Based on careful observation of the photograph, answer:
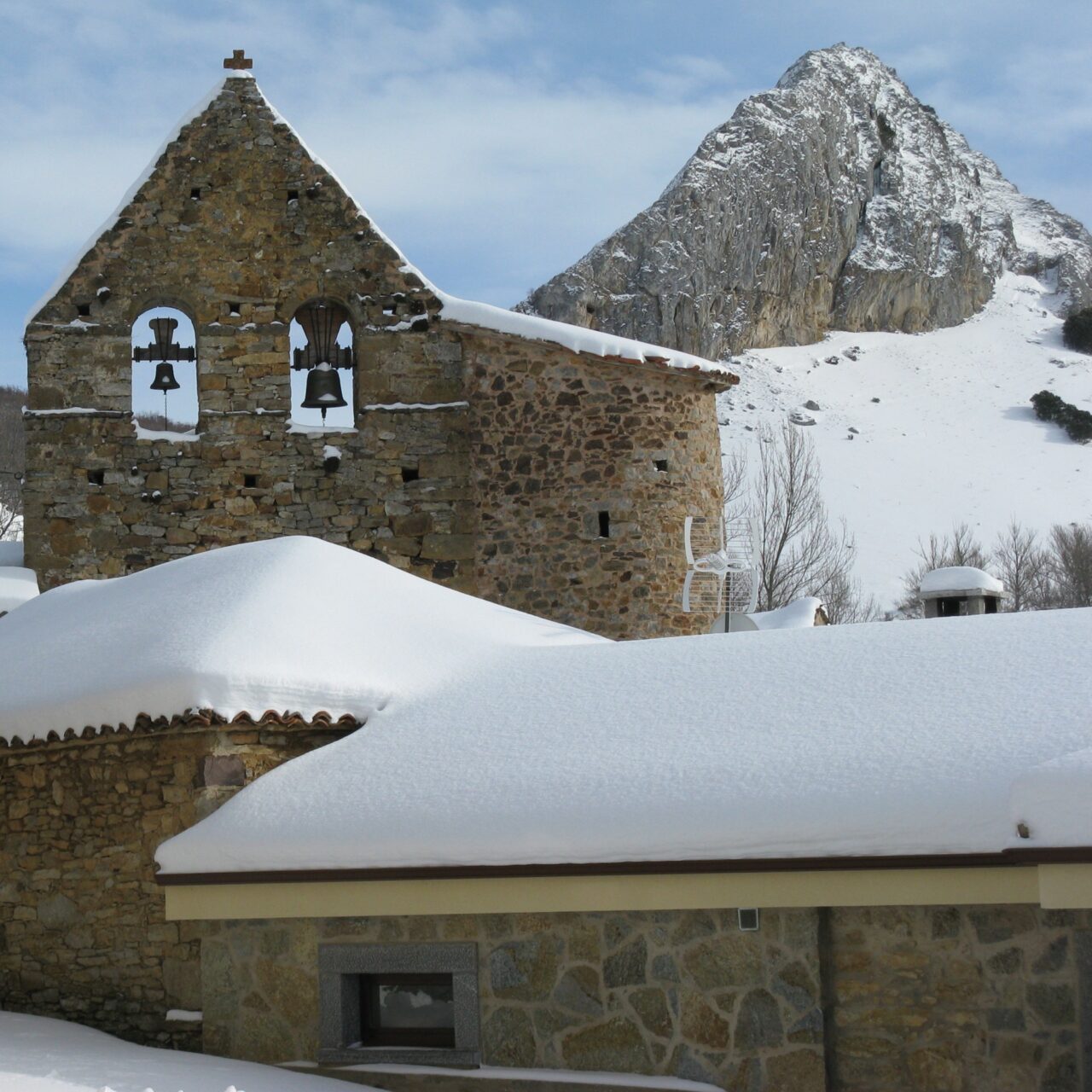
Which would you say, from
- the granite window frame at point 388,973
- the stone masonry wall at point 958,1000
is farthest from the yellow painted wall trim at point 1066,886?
the granite window frame at point 388,973

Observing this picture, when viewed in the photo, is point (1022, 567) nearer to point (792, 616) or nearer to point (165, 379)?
point (792, 616)

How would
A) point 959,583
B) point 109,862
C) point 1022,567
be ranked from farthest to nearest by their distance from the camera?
1. point 1022,567
2. point 959,583
3. point 109,862

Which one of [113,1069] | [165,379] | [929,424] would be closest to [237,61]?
[165,379]

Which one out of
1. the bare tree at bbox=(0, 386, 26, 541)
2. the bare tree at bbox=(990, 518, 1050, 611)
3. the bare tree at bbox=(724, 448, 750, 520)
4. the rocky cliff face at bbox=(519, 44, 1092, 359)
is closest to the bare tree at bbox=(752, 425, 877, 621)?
the bare tree at bbox=(724, 448, 750, 520)

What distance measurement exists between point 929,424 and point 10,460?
34679 millimetres

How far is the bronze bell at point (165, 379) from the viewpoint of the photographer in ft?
50.2

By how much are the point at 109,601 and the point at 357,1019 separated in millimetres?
3837

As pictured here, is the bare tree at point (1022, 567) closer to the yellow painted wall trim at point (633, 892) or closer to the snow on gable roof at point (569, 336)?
the snow on gable roof at point (569, 336)

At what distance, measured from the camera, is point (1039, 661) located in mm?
8688

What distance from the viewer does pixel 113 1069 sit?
8.12 meters

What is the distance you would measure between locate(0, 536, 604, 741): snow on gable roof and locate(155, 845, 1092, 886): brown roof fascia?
1.05 meters

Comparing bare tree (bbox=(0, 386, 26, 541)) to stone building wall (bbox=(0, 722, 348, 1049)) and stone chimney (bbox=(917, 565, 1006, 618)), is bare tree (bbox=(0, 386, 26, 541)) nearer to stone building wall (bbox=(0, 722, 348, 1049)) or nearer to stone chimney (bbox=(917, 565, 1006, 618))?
stone chimney (bbox=(917, 565, 1006, 618))

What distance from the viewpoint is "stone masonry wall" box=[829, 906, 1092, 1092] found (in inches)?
284

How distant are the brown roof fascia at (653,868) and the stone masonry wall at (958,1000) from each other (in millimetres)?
372
